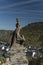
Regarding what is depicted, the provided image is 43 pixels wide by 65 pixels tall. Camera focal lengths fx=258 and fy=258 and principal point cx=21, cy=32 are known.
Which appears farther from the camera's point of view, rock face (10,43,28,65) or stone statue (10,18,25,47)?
stone statue (10,18,25,47)

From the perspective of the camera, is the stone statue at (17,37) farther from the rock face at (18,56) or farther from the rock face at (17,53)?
the rock face at (18,56)

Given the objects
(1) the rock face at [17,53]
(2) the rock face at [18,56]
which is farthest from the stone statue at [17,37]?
(2) the rock face at [18,56]

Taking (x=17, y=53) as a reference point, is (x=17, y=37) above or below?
above

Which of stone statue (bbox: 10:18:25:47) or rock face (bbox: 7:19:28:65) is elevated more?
stone statue (bbox: 10:18:25:47)

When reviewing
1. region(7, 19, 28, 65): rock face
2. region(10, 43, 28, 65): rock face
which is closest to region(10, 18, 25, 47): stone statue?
region(7, 19, 28, 65): rock face

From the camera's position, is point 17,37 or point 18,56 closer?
point 18,56

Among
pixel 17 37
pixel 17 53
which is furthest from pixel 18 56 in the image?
pixel 17 37

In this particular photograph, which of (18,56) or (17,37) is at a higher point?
(17,37)

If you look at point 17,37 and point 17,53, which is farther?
point 17,37

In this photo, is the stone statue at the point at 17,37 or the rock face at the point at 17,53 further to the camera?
the stone statue at the point at 17,37

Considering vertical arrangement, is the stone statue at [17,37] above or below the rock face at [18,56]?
above


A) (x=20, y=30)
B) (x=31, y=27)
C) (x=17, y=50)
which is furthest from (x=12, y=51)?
(x=31, y=27)

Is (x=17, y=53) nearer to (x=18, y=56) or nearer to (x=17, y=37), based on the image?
(x=18, y=56)

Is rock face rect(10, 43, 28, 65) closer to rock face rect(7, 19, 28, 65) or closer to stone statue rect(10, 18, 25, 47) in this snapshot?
rock face rect(7, 19, 28, 65)
